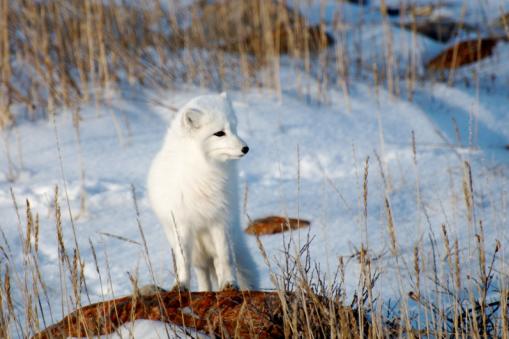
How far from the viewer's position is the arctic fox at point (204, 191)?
3041mm

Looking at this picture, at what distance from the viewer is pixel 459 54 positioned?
8.02 meters

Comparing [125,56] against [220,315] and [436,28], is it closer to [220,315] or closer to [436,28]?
[220,315]

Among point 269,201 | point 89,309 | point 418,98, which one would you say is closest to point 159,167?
point 89,309

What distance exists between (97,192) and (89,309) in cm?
240

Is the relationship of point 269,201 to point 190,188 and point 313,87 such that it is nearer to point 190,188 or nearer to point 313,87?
point 190,188

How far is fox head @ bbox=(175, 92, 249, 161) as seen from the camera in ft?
10.1

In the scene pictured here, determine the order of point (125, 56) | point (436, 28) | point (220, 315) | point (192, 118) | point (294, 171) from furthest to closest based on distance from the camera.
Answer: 1. point (436, 28)
2. point (125, 56)
3. point (294, 171)
4. point (192, 118)
5. point (220, 315)

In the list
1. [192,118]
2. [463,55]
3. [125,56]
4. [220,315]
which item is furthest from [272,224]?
[463,55]

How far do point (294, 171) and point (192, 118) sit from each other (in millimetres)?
2341

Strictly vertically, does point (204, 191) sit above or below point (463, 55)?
below

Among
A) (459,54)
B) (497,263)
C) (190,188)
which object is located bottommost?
(497,263)

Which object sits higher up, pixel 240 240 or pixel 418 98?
pixel 418 98

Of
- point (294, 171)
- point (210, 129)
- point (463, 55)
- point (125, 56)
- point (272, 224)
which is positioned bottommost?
point (272, 224)

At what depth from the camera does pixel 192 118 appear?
10.1 ft
